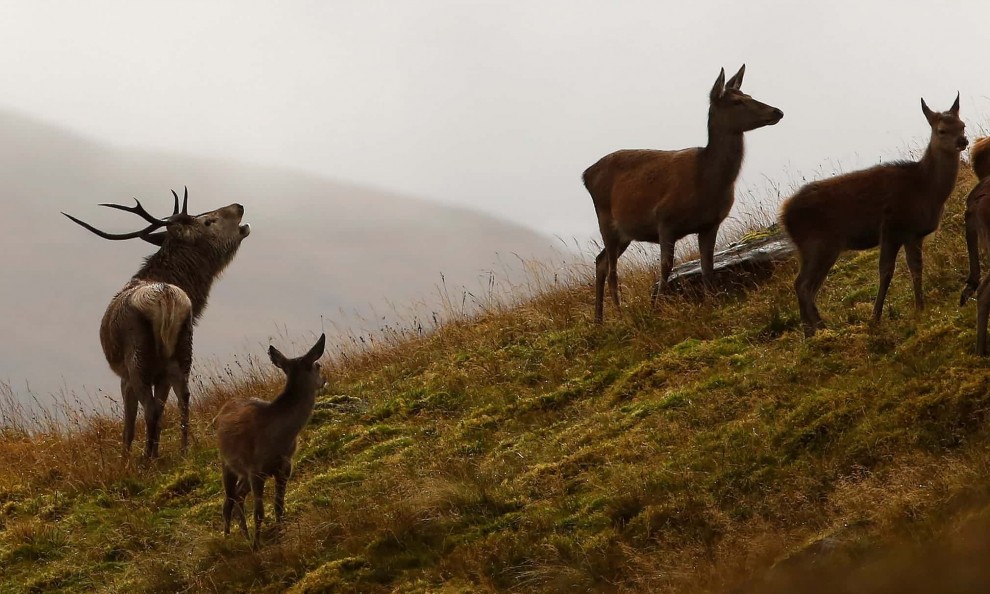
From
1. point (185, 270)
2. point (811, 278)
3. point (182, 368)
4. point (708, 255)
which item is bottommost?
point (811, 278)

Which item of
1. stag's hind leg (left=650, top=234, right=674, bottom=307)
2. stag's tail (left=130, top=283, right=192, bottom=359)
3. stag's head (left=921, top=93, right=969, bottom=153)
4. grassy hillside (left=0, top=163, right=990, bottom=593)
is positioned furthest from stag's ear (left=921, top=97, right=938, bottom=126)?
stag's tail (left=130, top=283, right=192, bottom=359)

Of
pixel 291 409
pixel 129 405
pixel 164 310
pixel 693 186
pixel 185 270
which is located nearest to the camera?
pixel 291 409

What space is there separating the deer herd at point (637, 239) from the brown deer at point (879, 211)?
1cm

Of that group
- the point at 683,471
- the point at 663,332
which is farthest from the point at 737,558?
the point at 663,332

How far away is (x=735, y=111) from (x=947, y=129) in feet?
8.98

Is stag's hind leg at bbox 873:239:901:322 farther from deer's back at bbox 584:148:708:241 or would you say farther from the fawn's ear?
the fawn's ear

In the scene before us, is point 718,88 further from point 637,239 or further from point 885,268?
point 885,268

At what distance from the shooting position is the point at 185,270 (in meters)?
13.0

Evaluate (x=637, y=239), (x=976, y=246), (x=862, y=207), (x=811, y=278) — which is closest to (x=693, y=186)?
(x=637, y=239)

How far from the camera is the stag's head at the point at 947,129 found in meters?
9.61

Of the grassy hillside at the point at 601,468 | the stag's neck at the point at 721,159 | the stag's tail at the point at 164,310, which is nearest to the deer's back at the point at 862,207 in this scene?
the grassy hillside at the point at 601,468

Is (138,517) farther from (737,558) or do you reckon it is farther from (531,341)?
(737,558)

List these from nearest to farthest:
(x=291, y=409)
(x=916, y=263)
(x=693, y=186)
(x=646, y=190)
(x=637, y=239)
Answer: (x=291, y=409), (x=916, y=263), (x=693, y=186), (x=646, y=190), (x=637, y=239)

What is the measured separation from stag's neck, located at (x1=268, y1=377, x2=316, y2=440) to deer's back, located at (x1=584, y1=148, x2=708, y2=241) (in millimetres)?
4844
